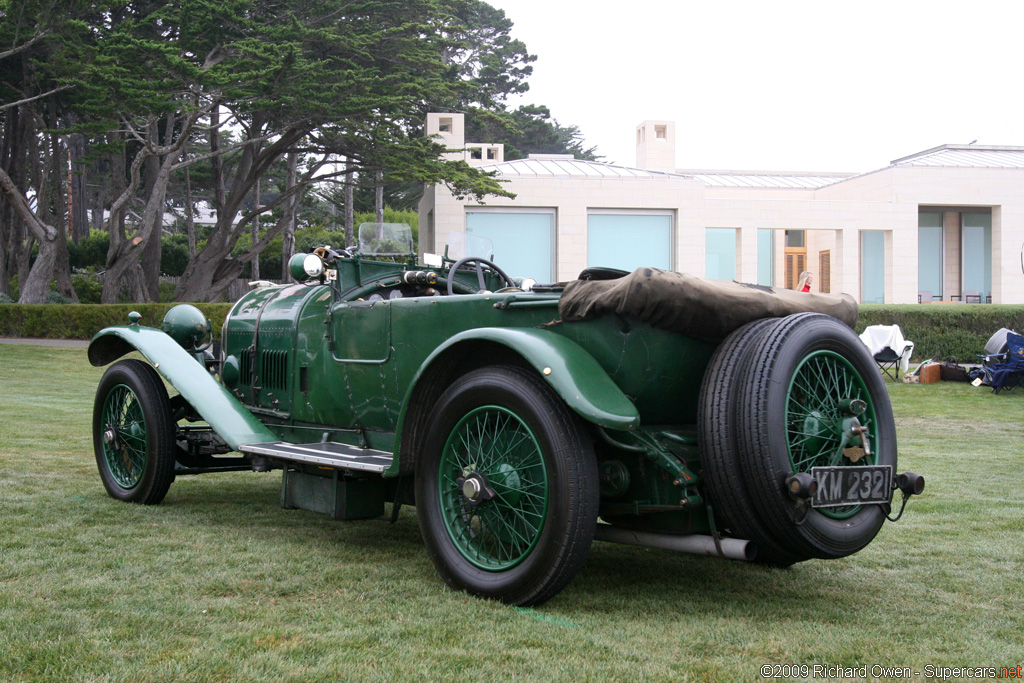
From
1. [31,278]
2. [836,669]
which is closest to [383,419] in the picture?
[836,669]

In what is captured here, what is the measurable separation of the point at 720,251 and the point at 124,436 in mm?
23313

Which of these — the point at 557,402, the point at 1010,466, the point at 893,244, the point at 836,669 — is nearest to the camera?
the point at 836,669

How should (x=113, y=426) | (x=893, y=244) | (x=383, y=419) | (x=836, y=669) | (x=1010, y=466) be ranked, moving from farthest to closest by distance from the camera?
(x=893, y=244), (x=1010, y=466), (x=113, y=426), (x=383, y=419), (x=836, y=669)

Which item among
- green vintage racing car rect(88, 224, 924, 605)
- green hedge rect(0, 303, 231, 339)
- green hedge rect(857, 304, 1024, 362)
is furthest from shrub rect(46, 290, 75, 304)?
green vintage racing car rect(88, 224, 924, 605)

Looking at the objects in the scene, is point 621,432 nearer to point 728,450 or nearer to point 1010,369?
point 728,450

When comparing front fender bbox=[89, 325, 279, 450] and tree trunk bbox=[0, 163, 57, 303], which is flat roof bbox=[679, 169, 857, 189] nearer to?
tree trunk bbox=[0, 163, 57, 303]

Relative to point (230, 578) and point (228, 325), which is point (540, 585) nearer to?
point (230, 578)

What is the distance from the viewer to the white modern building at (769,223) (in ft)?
79.8

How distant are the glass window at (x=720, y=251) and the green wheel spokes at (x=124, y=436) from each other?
897 inches

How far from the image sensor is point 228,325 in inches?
240

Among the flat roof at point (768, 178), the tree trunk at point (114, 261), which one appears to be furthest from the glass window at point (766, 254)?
the tree trunk at point (114, 261)

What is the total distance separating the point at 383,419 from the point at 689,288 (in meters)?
2.03

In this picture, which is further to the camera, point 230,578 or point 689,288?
point 230,578

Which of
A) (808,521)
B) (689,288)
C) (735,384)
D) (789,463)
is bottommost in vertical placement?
(808,521)
